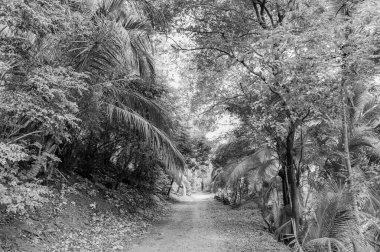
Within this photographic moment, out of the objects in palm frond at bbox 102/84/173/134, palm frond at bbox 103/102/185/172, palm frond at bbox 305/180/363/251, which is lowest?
palm frond at bbox 305/180/363/251

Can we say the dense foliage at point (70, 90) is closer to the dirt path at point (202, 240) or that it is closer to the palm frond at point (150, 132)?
the palm frond at point (150, 132)

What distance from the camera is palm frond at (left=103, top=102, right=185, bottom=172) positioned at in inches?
313

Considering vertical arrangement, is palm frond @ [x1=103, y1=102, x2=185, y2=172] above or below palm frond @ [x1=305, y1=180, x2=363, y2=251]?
above

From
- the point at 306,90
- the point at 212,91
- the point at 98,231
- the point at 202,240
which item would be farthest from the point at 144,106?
the point at 306,90

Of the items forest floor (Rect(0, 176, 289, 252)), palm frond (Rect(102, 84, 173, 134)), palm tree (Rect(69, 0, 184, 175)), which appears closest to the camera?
forest floor (Rect(0, 176, 289, 252))

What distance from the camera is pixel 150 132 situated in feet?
26.9

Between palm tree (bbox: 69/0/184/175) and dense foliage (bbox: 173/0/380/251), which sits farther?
palm tree (bbox: 69/0/184/175)

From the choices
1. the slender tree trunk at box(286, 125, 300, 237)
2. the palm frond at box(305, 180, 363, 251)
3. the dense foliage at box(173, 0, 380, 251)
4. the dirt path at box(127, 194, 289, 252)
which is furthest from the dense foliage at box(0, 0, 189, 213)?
the palm frond at box(305, 180, 363, 251)

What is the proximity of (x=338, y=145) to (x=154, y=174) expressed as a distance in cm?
1007

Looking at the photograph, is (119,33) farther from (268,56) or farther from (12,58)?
(268,56)

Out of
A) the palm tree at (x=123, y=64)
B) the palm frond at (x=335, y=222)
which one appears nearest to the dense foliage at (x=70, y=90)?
the palm tree at (x=123, y=64)

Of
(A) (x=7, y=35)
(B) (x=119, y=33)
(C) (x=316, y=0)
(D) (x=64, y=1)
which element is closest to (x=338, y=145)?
(C) (x=316, y=0)

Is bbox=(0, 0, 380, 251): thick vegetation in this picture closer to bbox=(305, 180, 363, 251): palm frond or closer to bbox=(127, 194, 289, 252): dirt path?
bbox=(305, 180, 363, 251): palm frond

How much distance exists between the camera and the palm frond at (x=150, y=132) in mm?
7957
